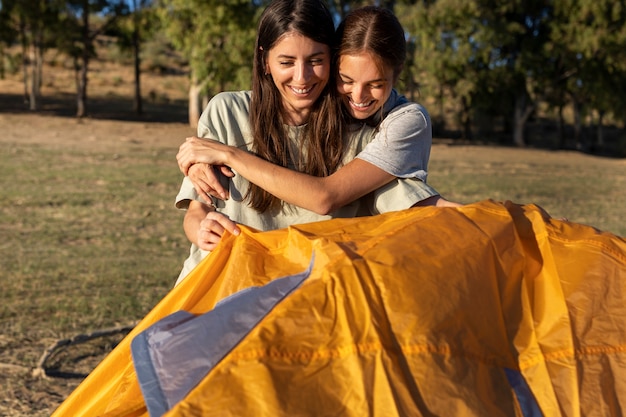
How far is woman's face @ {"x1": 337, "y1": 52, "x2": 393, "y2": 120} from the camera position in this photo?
319 cm

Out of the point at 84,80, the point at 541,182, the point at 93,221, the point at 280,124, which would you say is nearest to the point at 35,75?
the point at 84,80

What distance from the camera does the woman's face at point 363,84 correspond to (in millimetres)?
3193

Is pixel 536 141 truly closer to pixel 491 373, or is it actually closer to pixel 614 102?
pixel 614 102

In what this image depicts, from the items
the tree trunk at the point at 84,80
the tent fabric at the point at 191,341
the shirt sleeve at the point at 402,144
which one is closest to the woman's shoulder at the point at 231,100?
the shirt sleeve at the point at 402,144

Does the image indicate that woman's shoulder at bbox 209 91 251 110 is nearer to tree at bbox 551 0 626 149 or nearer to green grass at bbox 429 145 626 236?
green grass at bbox 429 145 626 236

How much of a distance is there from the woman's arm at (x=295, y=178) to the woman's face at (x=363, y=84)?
0.26 meters

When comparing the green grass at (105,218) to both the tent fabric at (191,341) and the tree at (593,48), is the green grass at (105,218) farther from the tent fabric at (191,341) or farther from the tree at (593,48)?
the tree at (593,48)

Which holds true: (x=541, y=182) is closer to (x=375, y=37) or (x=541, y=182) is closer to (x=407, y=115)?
(x=407, y=115)

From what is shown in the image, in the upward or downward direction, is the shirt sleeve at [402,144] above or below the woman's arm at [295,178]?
above

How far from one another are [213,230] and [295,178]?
1.25 feet

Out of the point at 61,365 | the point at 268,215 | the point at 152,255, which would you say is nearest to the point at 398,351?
the point at 268,215

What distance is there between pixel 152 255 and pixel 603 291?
6.88 m

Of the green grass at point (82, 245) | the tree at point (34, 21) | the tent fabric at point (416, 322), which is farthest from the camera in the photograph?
the tree at point (34, 21)

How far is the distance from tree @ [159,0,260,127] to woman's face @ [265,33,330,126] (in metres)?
26.2
